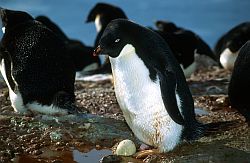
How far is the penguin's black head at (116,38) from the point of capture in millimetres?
4215

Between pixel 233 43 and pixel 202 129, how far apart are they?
6.94m

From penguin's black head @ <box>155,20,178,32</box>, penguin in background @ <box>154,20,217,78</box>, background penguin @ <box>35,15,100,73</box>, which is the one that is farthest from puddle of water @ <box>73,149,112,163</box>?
penguin's black head @ <box>155,20,178,32</box>

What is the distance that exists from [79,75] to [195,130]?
23.6 feet

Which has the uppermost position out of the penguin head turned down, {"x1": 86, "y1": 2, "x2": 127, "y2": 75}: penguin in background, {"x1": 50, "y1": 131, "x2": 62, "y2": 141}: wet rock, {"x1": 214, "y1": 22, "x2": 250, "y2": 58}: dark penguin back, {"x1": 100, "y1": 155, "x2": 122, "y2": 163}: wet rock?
the penguin head turned down

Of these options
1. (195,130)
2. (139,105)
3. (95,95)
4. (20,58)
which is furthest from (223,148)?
(95,95)

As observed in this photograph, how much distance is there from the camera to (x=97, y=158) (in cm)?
432

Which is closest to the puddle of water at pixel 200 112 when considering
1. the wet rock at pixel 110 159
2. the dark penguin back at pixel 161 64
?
the dark penguin back at pixel 161 64

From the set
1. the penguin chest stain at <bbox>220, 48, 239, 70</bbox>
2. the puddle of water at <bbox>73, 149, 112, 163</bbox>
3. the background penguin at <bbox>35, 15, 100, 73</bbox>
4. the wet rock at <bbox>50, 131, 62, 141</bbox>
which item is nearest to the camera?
the puddle of water at <bbox>73, 149, 112, 163</bbox>

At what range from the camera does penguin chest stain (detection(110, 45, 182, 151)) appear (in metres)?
4.21

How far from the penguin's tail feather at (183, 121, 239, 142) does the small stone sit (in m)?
0.42

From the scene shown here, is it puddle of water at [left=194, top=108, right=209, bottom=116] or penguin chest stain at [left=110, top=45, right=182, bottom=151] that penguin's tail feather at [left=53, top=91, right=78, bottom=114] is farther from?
puddle of water at [left=194, top=108, right=209, bottom=116]

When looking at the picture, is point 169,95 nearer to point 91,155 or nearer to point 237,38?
point 91,155

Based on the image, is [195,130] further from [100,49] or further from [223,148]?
[100,49]

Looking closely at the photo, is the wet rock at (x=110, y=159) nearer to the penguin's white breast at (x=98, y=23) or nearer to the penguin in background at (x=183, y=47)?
the penguin in background at (x=183, y=47)
